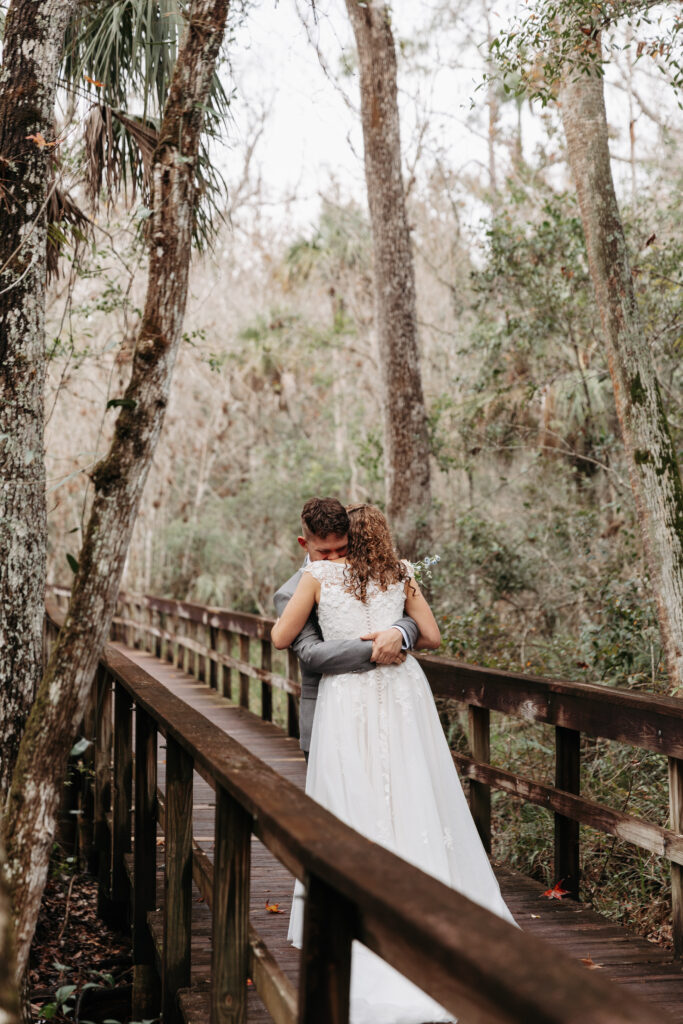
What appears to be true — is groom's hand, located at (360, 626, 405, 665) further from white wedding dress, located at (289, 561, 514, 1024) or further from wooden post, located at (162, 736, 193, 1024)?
wooden post, located at (162, 736, 193, 1024)

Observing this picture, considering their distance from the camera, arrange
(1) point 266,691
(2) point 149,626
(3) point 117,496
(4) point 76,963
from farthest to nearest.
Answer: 1. (2) point 149,626
2. (1) point 266,691
3. (4) point 76,963
4. (3) point 117,496

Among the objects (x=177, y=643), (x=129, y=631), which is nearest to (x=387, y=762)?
(x=177, y=643)

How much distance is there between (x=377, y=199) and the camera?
11594 mm

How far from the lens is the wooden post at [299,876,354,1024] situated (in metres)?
1.77

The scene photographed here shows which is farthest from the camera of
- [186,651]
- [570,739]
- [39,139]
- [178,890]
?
[186,651]

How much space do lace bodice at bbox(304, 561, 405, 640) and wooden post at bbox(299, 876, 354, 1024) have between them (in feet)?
7.85

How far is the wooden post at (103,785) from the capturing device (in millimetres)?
6254

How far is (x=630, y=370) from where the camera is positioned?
7.55 metres

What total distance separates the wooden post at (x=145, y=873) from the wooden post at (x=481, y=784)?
170cm

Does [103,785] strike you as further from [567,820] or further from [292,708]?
[567,820]

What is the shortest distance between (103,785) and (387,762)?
10.4 feet

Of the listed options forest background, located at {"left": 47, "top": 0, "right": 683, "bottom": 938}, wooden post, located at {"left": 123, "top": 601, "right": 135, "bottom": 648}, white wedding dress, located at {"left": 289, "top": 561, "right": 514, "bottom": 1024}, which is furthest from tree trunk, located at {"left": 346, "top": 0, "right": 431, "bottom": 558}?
wooden post, located at {"left": 123, "top": 601, "right": 135, "bottom": 648}

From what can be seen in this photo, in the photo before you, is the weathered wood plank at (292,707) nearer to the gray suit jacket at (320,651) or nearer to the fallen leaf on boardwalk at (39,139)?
the gray suit jacket at (320,651)

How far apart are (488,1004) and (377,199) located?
36.7 feet
